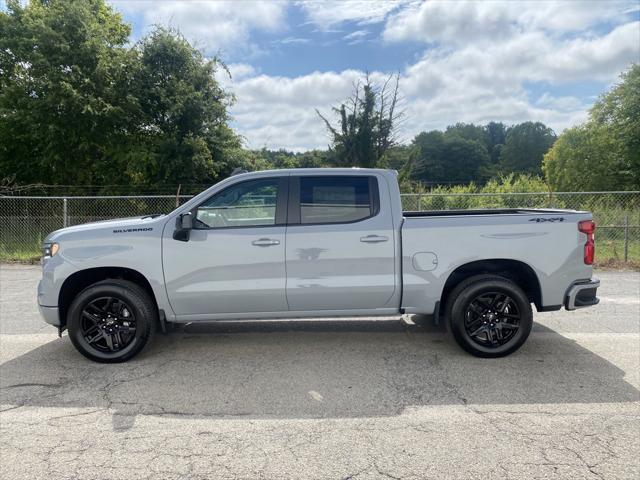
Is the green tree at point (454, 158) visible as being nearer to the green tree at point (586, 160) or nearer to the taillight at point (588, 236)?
the green tree at point (586, 160)

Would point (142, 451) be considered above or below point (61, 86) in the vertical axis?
below

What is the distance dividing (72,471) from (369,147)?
23779mm

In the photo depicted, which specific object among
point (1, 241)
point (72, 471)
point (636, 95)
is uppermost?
point (636, 95)

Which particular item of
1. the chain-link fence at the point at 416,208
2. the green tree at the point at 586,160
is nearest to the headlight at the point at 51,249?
the chain-link fence at the point at 416,208

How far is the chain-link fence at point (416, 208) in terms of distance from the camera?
11.4 m

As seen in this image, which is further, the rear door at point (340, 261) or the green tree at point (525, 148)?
the green tree at point (525, 148)

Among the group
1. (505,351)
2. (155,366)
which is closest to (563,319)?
(505,351)

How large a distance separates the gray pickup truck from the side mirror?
0.05 ft

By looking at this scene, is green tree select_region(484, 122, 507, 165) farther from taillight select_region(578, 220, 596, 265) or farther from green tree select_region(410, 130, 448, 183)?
taillight select_region(578, 220, 596, 265)

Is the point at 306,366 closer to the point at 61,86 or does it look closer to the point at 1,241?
the point at 1,241

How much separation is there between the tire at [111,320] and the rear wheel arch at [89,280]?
125 mm

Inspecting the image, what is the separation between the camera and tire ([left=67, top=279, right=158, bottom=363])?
14.7 feet

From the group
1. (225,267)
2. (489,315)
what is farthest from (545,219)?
(225,267)

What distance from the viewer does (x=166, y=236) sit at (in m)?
4.53
